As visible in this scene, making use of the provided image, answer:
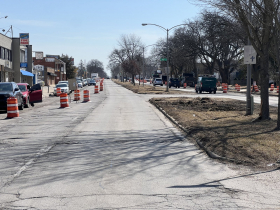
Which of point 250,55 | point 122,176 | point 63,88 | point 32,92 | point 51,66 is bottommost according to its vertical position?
point 122,176

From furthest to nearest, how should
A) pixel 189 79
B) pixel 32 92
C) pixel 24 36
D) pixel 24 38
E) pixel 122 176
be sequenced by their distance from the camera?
pixel 189 79 < pixel 24 36 < pixel 24 38 < pixel 32 92 < pixel 122 176

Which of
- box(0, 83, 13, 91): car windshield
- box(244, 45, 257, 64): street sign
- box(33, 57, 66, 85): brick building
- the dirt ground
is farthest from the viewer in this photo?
box(33, 57, 66, 85): brick building

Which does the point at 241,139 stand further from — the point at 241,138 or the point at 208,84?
the point at 208,84

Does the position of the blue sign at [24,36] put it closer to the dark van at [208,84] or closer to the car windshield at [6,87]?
the dark van at [208,84]

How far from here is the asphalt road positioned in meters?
5.58

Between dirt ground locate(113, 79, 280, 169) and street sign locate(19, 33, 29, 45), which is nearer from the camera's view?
dirt ground locate(113, 79, 280, 169)

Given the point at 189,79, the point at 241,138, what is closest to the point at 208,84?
the point at 189,79

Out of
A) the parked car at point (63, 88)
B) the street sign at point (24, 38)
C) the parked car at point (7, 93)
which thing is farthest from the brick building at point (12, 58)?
the parked car at point (7, 93)

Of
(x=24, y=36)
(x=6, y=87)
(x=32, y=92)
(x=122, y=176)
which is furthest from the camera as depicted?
(x=24, y=36)

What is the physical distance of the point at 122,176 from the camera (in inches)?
279

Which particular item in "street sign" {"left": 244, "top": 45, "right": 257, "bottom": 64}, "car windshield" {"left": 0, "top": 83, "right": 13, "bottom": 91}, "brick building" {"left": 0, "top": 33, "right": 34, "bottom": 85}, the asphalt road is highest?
"brick building" {"left": 0, "top": 33, "right": 34, "bottom": 85}

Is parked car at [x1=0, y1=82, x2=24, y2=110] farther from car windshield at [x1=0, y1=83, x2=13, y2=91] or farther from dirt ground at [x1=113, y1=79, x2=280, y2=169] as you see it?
dirt ground at [x1=113, y1=79, x2=280, y2=169]

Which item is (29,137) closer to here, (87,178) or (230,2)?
(87,178)

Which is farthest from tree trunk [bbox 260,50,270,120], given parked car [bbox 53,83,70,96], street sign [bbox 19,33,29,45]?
street sign [bbox 19,33,29,45]
